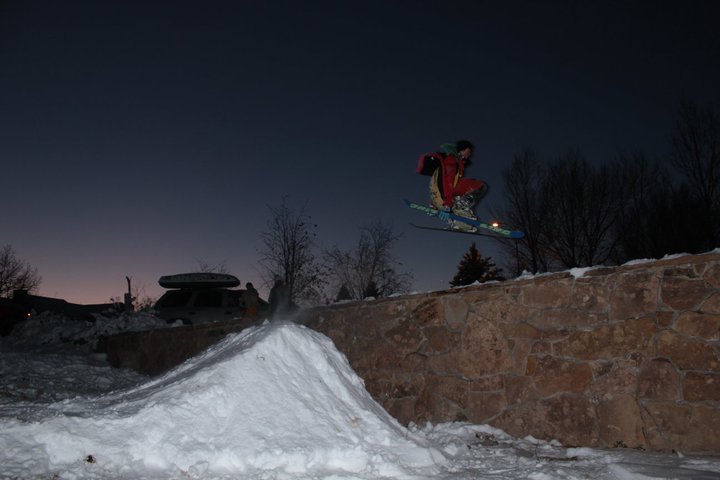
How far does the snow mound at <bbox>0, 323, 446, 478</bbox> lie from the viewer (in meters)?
3.43

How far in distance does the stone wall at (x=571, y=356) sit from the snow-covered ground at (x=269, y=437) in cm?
24

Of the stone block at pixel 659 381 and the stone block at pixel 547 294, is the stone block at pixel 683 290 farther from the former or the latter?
the stone block at pixel 547 294

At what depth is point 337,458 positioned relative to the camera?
3818 millimetres

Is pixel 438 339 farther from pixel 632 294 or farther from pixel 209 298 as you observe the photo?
pixel 209 298

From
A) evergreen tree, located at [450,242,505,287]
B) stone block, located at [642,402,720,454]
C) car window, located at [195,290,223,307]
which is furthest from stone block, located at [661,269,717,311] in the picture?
evergreen tree, located at [450,242,505,287]

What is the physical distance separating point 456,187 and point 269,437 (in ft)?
15.6

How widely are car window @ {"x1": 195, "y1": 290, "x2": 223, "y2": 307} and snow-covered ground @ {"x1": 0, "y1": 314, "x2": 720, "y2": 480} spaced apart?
266 inches

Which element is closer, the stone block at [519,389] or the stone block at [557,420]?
the stone block at [557,420]

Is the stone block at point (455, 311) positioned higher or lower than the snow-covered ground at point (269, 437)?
higher

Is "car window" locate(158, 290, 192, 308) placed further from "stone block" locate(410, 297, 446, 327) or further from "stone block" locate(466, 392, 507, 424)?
"stone block" locate(466, 392, 507, 424)

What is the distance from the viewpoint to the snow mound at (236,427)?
11.2 ft

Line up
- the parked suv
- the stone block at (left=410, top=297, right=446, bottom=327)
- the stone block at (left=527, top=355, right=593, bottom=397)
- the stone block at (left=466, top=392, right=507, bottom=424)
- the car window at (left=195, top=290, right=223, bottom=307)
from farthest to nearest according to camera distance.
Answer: the car window at (left=195, top=290, right=223, bottom=307) → the parked suv → the stone block at (left=410, top=297, right=446, bottom=327) → the stone block at (left=466, top=392, right=507, bottom=424) → the stone block at (left=527, top=355, right=593, bottom=397)

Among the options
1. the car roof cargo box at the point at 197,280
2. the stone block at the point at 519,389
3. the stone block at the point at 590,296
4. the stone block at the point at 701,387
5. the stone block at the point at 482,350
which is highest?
the car roof cargo box at the point at 197,280

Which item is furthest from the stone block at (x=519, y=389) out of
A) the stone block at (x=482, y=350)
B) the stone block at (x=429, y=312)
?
the stone block at (x=429, y=312)
